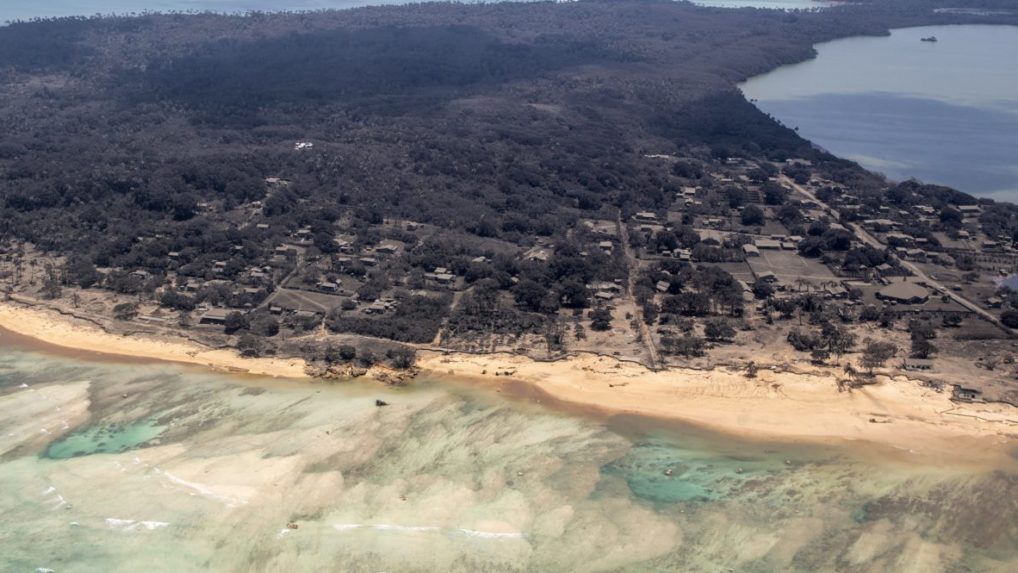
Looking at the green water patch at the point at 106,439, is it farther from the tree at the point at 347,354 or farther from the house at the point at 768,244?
the house at the point at 768,244

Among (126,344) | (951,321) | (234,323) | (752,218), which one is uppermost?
(752,218)

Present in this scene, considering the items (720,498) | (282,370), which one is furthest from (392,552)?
(282,370)

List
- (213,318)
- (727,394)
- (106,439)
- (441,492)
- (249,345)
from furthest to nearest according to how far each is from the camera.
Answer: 1. (213,318)
2. (249,345)
3. (727,394)
4. (106,439)
5. (441,492)

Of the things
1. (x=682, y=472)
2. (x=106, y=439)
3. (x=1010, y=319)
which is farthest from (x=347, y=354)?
(x=1010, y=319)

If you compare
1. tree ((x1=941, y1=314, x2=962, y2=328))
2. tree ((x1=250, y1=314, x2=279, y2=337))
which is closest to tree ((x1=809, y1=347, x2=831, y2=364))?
tree ((x1=941, y1=314, x2=962, y2=328))

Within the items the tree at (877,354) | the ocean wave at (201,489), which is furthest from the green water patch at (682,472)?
the ocean wave at (201,489)

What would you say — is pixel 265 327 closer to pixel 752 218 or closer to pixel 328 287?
pixel 328 287
